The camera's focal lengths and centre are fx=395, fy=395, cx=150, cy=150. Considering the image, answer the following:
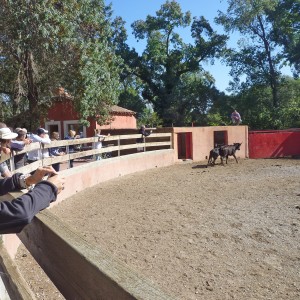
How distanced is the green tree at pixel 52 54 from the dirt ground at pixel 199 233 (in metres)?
6.63

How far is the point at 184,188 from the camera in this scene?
10930 mm

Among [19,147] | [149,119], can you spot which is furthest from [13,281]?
[149,119]

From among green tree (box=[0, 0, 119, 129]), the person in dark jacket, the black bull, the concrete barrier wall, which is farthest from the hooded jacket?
the black bull

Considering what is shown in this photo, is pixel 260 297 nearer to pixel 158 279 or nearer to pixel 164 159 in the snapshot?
pixel 158 279

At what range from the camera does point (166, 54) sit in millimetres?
37781

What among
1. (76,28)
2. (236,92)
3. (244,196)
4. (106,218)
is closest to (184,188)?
(244,196)

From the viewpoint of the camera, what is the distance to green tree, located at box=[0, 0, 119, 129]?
46.4ft

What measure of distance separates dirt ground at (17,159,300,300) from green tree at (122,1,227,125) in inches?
1031

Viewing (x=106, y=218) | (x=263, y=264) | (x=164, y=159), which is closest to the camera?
(x=263, y=264)

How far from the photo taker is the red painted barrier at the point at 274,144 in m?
21.6

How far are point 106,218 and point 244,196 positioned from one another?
370 centimetres

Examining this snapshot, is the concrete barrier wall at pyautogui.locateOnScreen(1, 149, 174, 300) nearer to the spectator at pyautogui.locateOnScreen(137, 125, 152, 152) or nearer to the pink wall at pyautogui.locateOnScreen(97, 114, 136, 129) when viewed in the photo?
the spectator at pyautogui.locateOnScreen(137, 125, 152, 152)

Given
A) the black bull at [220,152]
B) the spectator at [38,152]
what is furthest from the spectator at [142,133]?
the spectator at [38,152]

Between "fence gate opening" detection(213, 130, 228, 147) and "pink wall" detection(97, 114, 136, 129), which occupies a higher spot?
"pink wall" detection(97, 114, 136, 129)
